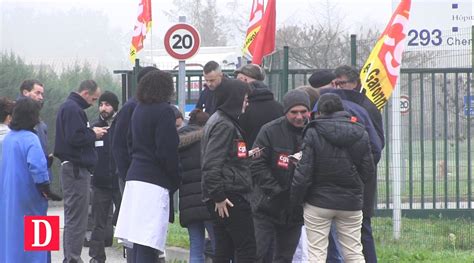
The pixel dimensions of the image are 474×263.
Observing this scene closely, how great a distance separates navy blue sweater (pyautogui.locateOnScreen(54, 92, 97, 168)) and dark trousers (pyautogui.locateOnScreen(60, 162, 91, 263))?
12 centimetres

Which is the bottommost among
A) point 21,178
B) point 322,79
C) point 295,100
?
point 21,178

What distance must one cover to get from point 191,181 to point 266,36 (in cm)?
576

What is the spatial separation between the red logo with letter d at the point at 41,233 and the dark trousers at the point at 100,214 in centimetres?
257

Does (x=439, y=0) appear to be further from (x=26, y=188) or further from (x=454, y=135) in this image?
(x=26, y=188)

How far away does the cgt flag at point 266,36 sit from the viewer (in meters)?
15.0

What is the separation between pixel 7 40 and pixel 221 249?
135 feet

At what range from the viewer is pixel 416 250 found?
1205 cm

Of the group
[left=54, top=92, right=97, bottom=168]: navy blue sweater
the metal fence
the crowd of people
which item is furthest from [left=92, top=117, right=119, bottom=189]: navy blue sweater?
the metal fence

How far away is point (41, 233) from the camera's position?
9.41 m

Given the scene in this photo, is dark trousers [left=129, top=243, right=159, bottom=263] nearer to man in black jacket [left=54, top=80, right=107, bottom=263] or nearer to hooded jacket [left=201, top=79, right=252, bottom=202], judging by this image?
hooded jacket [left=201, top=79, right=252, bottom=202]

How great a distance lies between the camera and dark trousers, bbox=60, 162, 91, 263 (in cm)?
1139

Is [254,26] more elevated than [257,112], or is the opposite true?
[254,26]

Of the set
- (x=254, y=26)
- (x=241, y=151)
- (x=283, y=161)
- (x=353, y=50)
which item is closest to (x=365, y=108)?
(x=283, y=161)

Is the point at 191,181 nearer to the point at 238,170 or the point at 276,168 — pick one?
the point at 276,168
